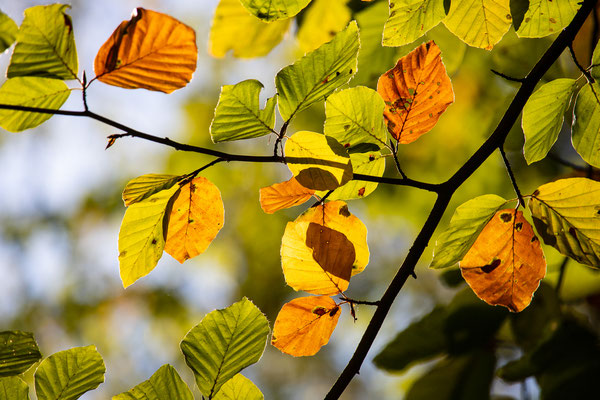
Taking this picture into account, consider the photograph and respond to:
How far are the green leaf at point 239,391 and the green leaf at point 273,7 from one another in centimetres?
35

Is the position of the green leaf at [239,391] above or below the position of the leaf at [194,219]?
below

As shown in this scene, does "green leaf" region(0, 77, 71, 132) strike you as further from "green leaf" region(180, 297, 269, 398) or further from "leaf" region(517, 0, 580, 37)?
"leaf" region(517, 0, 580, 37)

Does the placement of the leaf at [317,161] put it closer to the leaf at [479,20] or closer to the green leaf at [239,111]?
the green leaf at [239,111]

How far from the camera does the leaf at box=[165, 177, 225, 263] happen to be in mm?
504

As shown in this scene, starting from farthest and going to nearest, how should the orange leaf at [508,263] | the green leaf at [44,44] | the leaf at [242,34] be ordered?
1. the leaf at [242,34]
2. the orange leaf at [508,263]
3. the green leaf at [44,44]

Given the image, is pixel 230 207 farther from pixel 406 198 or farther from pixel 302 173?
pixel 302 173

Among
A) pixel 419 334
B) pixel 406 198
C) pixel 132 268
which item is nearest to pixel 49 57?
pixel 132 268

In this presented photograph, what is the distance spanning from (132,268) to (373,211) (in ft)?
4.99

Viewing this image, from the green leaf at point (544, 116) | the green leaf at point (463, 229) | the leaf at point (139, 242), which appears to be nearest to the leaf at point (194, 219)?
the leaf at point (139, 242)

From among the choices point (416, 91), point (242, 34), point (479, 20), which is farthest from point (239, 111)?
point (242, 34)

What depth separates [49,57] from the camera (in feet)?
1.37

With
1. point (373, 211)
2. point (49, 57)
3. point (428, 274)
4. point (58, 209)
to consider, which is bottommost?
point (428, 274)

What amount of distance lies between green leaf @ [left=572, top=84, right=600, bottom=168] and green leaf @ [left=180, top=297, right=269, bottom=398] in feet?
1.25

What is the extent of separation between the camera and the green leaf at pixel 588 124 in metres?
0.49
